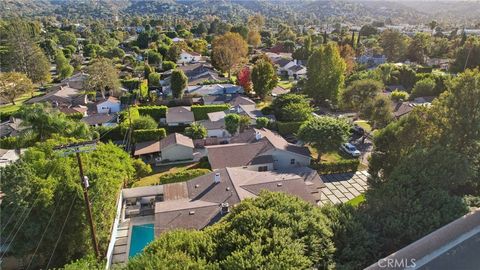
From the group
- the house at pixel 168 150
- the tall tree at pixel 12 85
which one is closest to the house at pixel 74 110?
the tall tree at pixel 12 85

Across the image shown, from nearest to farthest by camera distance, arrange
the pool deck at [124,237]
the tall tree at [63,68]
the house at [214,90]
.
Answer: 1. the pool deck at [124,237]
2. the house at [214,90]
3. the tall tree at [63,68]

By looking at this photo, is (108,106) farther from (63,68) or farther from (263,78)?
(63,68)

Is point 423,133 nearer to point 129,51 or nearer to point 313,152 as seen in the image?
point 313,152

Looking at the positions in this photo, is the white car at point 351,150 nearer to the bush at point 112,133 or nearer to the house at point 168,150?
the house at point 168,150

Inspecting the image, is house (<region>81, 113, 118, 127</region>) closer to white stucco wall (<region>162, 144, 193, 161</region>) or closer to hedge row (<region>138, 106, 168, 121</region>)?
hedge row (<region>138, 106, 168, 121</region>)

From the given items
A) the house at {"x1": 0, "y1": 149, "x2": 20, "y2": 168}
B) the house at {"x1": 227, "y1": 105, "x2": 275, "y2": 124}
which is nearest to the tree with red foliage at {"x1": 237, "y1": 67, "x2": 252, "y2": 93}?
the house at {"x1": 227, "y1": 105, "x2": 275, "y2": 124}
